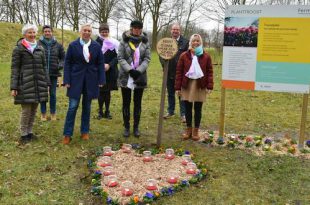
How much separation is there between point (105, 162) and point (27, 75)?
2.14 metres

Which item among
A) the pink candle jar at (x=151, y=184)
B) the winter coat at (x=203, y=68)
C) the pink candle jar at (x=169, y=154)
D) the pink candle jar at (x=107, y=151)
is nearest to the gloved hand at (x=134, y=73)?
the winter coat at (x=203, y=68)

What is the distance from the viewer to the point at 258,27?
6.46 m

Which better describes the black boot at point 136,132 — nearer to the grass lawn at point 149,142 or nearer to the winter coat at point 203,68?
the grass lawn at point 149,142

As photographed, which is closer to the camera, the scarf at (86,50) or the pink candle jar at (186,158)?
the pink candle jar at (186,158)

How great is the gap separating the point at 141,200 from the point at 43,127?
392 cm

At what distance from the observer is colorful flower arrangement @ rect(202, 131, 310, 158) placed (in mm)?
6504

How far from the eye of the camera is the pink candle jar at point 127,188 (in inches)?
179

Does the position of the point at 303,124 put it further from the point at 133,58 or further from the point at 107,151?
the point at 107,151

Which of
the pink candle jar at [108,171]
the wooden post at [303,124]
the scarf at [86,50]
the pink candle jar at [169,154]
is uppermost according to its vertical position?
the scarf at [86,50]

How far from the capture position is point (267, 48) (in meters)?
6.47

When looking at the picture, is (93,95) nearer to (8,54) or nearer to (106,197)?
(106,197)

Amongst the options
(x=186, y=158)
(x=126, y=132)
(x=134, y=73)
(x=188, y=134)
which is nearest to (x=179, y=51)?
(x=134, y=73)

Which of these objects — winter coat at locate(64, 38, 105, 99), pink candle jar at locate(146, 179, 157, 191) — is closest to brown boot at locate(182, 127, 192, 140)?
winter coat at locate(64, 38, 105, 99)

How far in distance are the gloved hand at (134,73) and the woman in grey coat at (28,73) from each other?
5.25 ft
